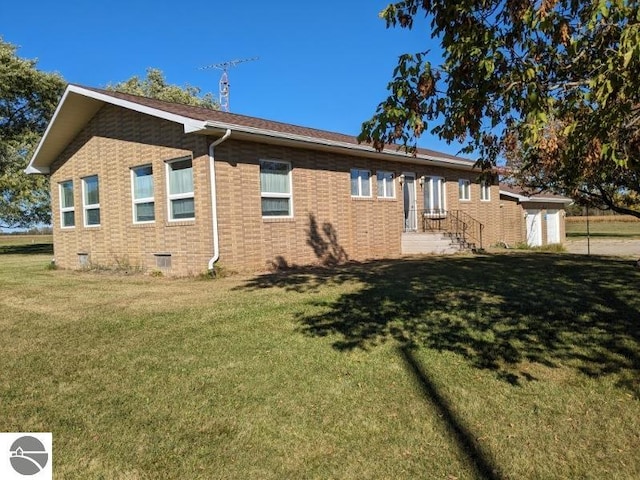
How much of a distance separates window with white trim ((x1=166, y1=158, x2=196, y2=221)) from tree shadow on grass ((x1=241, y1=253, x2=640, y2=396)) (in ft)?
9.04

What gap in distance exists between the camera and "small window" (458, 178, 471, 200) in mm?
20422

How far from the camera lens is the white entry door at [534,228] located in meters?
25.0

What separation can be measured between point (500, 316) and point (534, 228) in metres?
20.8

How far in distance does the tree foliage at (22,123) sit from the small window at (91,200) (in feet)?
26.4

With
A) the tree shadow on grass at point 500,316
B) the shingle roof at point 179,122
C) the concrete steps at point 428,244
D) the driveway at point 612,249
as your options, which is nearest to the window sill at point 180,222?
the shingle roof at point 179,122

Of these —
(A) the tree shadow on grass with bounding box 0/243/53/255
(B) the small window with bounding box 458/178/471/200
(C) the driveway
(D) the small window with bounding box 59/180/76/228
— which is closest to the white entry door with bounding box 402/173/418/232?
(B) the small window with bounding box 458/178/471/200

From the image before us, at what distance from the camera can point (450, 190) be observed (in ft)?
64.7

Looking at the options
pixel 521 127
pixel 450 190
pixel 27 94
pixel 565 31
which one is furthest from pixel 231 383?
pixel 27 94

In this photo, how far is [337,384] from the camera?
171 inches

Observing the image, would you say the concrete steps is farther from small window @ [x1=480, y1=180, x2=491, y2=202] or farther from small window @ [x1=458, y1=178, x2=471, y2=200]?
small window @ [x1=480, y1=180, x2=491, y2=202]

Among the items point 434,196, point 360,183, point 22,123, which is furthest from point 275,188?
point 22,123

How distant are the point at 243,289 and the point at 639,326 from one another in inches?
244

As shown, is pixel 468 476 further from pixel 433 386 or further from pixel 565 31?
pixel 565 31

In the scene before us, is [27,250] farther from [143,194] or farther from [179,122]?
[179,122]
